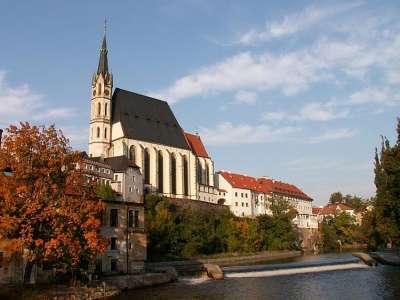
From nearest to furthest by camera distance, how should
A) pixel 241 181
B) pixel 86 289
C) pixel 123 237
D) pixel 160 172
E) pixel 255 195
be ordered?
pixel 86 289
pixel 123 237
pixel 160 172
pixel 241 181
pixel 255 195

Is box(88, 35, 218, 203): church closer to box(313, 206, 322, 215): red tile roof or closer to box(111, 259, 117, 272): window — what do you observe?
box(111, 259, 117, 272): window

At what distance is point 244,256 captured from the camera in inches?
3408

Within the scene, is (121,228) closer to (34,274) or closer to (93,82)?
(34,274)

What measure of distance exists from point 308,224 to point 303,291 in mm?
104318

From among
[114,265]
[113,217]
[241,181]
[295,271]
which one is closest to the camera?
[114,265]

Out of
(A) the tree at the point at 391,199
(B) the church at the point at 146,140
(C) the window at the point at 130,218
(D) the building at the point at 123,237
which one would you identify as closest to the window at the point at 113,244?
(D) the building at the point at 123,237

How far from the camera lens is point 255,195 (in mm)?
132625

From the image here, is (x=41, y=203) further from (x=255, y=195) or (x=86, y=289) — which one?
(x=255, y=195)

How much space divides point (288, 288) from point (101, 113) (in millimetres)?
71304

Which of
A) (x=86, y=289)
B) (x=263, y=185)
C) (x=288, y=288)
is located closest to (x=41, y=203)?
(x=86, y=289)

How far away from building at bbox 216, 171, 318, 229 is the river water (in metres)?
64.7

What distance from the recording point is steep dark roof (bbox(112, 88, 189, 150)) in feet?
345

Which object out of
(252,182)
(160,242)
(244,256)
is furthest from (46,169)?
(252,182)

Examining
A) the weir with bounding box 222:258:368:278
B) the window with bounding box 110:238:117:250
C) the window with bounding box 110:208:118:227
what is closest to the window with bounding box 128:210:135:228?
the window with bounding box 110:208:118:227
